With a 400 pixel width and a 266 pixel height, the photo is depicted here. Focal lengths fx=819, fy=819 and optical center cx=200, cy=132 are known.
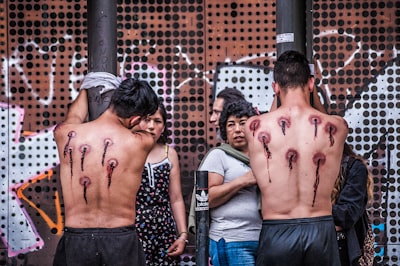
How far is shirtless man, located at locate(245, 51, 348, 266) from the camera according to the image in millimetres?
5406

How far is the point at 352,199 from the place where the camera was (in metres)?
5.89

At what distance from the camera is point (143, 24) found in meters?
8.47

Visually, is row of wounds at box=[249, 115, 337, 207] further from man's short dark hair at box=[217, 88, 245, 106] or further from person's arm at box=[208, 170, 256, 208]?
man's short dark hair at box=[217, 88, 245, 106]

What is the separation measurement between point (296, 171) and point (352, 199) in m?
0.61

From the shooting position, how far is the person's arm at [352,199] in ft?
19.2

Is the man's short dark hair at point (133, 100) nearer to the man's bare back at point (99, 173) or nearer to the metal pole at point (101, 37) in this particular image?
the man's bare back at point (99, 173)

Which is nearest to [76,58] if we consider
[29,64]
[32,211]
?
[29,64]

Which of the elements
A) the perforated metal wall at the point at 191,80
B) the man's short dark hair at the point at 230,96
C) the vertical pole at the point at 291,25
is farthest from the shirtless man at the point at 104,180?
the perforated metal wall at the point at 191,80

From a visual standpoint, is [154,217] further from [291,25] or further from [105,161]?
[291,25]

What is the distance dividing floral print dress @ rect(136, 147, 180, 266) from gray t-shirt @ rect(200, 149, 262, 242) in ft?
1.87

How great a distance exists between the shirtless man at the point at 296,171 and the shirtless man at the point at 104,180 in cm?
84

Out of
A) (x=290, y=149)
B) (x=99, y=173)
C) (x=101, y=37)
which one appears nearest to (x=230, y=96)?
(x=290, y=149)

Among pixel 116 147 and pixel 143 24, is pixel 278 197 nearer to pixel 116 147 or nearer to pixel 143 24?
A: pixel 116 147

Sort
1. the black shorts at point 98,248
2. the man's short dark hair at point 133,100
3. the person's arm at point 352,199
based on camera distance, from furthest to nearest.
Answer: the person's arm at point 352,199
the man's short dark hair at point 133,100
the black shorts at point 98,248
